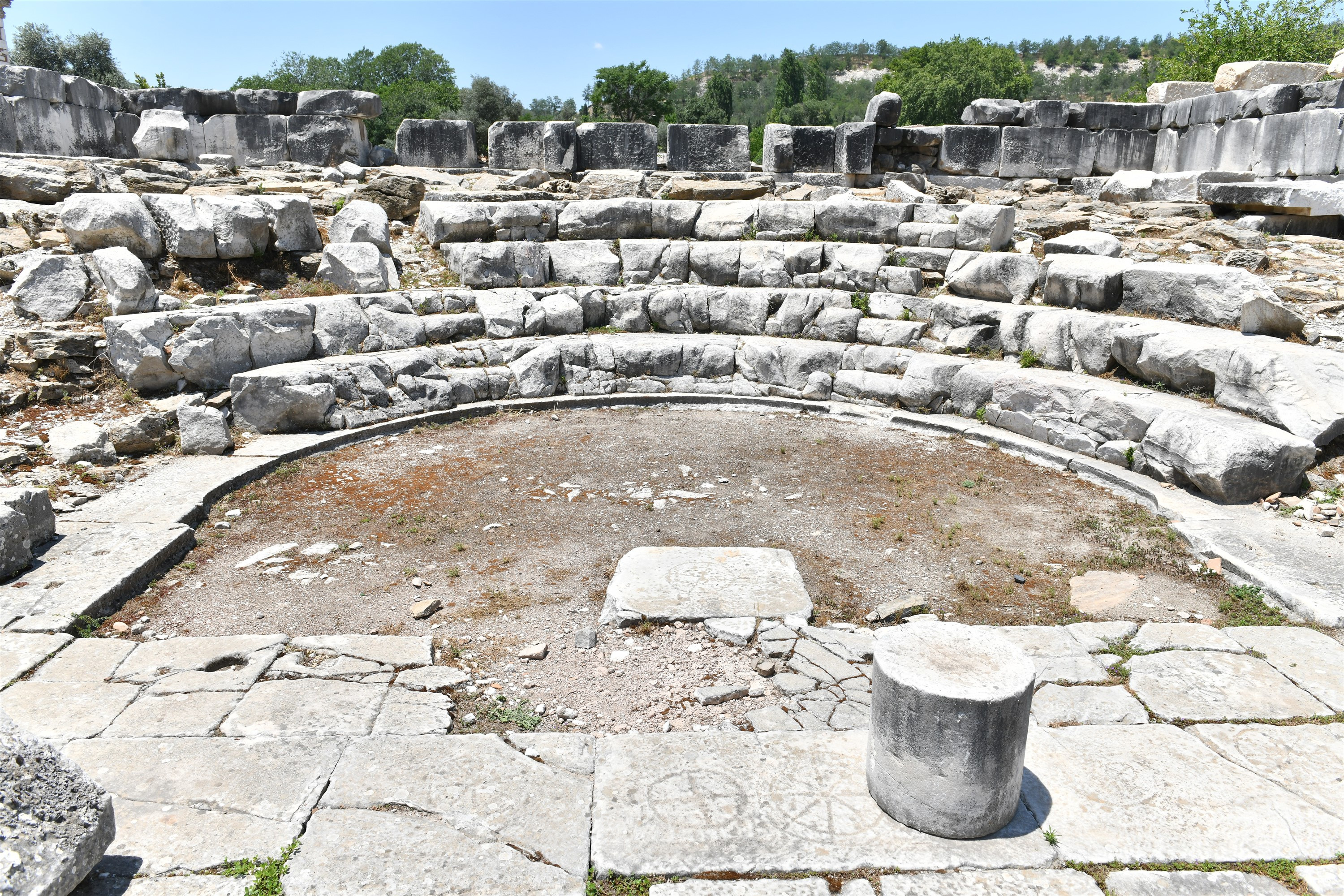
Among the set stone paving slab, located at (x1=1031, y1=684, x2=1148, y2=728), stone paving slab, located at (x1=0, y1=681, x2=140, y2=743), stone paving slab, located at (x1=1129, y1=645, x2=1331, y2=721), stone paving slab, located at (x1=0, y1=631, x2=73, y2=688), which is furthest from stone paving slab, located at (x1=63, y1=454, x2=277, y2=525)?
stone paving slab, located at (x1=1129, y1=645, x2=1331, y2=721)

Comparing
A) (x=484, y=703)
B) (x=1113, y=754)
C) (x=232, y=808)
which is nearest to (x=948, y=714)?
(x=1113, y=754)

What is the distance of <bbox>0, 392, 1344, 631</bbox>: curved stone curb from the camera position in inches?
189

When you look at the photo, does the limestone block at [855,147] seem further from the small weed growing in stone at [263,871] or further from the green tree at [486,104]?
the green tree at [486,104]

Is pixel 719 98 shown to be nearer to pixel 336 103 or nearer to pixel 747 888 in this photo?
pixel 336 103

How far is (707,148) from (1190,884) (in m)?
12.2

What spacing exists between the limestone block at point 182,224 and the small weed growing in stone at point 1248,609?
9740mm

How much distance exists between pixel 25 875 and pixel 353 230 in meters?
8.68

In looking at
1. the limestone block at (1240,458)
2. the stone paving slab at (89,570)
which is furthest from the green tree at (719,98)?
the stone paving slab at (89,570)

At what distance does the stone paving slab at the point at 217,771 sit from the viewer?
3.21 metres

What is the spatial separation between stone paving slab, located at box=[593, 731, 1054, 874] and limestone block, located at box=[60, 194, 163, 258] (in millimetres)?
8124

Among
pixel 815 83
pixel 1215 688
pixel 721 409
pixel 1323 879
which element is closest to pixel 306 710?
pixel 1323 879

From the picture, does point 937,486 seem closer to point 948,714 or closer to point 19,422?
point 948,714

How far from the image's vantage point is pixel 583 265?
1081cm

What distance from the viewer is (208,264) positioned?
30.5 ft
